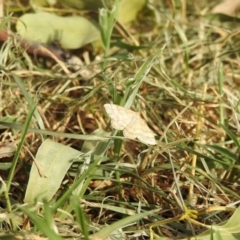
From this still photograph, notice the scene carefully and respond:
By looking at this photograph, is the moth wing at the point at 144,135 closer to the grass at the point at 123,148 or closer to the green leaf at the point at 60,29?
the grass at the point at 123,148

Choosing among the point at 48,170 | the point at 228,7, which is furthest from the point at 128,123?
the point at 228,7

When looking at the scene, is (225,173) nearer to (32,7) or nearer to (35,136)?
(35,136)

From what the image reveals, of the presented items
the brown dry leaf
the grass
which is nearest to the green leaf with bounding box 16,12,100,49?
the grass

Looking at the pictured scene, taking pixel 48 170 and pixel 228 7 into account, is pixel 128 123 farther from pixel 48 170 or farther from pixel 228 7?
pixel 228 7

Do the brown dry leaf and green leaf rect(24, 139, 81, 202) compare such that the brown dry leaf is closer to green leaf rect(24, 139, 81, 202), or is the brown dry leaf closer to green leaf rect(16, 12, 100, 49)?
green leaf rect(16, 12, 100, 49)

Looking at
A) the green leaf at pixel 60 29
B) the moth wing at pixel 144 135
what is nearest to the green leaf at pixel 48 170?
the moth wing at pixel 144 135

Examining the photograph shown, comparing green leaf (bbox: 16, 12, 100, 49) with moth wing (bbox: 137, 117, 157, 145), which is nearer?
moth wing (bbox: 137, 117, 157, 145)
